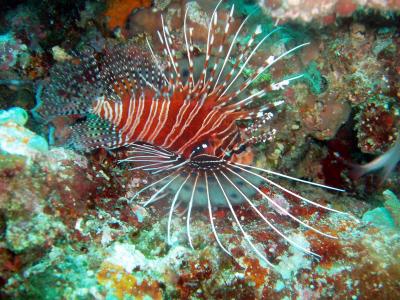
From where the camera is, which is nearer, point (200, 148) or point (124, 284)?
point (124, 284)

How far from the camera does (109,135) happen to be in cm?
350

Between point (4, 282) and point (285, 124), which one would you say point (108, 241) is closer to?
point (4, 282)

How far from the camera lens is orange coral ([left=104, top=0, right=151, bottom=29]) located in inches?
156

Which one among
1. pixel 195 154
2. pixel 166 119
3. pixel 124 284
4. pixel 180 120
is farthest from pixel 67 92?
pixel 124 284

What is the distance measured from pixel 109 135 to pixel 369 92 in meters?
3.03

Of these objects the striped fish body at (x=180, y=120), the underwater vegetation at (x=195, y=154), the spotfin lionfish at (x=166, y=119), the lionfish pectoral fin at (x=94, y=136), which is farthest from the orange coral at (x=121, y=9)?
the lionfish pectoral fin at (x=94, y=136)

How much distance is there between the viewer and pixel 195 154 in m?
3.52

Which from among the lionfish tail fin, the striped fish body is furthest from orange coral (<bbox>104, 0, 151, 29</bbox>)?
the striped fish body

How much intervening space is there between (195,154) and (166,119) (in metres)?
0.50

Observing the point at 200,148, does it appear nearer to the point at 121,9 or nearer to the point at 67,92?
the point at 67,92

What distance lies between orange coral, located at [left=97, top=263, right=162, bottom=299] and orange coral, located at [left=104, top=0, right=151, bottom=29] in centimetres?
297

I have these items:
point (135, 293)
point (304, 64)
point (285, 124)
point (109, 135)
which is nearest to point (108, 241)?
point (135, 293)

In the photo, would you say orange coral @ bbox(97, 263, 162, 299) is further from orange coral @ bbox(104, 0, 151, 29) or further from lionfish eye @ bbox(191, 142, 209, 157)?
orange coral @ bbox(104, 0, 151, 29)

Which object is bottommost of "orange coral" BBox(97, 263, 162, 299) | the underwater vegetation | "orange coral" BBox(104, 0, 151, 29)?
"orange coral" BBox(97, 263, 162, 299)
